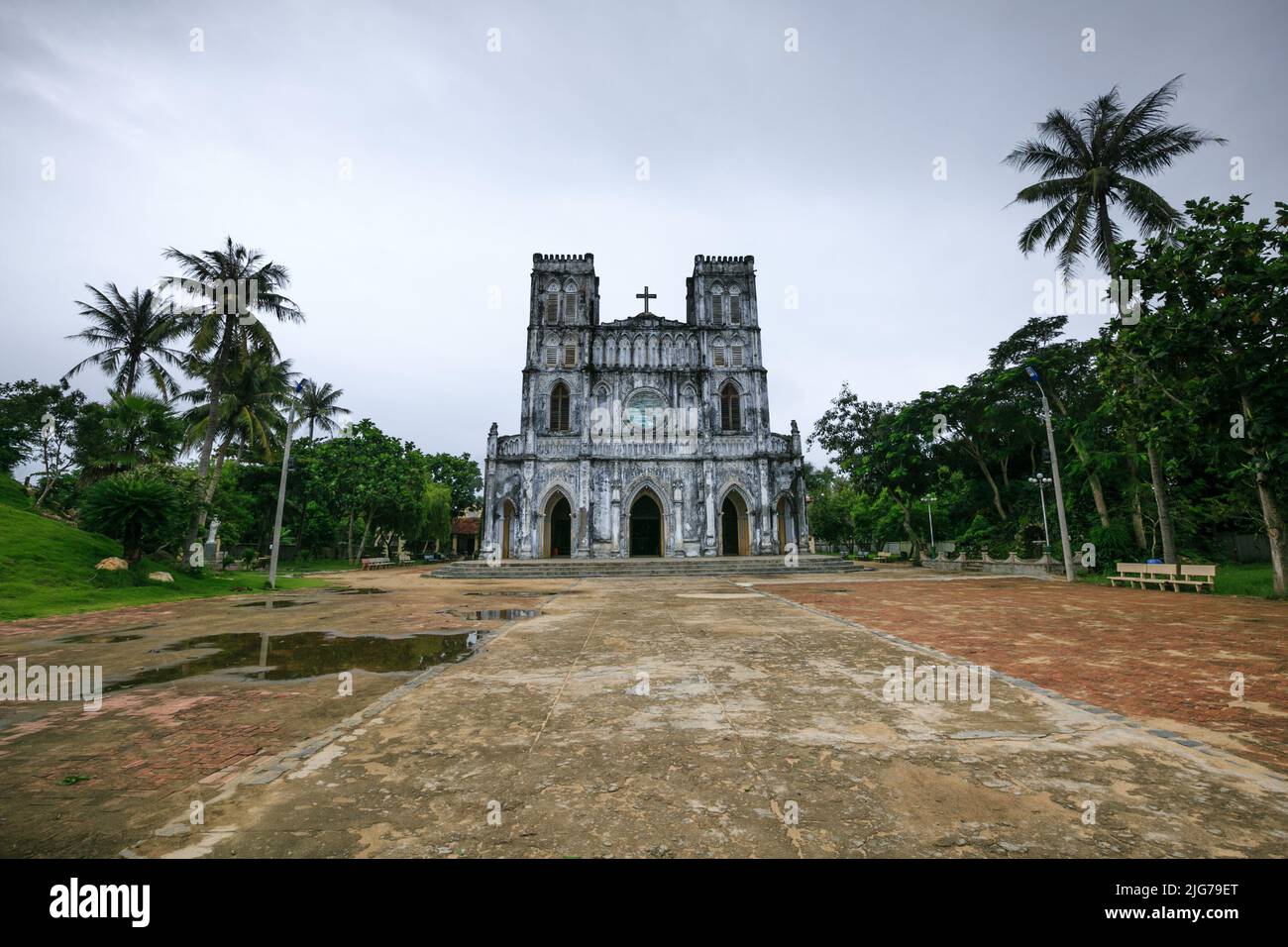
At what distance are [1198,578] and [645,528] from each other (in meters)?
22.3

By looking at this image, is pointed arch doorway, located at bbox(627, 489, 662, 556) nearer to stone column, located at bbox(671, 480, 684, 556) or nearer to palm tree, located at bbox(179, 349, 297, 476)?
stone column, located at bbox(671, 480, 684, 556)

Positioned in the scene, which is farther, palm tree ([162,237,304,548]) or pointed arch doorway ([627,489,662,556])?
pointed arch doorway ([627,489,662,556])

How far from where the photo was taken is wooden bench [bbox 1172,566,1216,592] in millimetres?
12648

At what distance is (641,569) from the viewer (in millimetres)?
22906

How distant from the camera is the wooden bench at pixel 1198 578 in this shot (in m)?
12.6

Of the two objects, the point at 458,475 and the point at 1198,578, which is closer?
the point at 1198,578

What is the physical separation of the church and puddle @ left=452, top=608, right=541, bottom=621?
57.3 ft

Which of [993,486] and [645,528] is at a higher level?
[993,486]

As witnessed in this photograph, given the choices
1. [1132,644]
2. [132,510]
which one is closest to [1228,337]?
[1132,644]

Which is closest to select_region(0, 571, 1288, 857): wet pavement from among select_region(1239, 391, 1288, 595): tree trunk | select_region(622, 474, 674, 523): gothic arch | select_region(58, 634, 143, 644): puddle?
select_region(58, 634, 143, 644): puddle

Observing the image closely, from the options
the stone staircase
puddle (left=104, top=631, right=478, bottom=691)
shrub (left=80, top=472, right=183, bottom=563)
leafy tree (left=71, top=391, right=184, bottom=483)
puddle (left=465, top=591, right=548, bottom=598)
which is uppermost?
leafy tree (left=71, top=391, right=184, bottom=483)

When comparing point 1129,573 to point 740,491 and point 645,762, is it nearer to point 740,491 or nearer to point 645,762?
point 740,491
